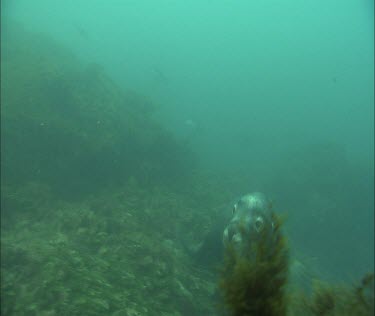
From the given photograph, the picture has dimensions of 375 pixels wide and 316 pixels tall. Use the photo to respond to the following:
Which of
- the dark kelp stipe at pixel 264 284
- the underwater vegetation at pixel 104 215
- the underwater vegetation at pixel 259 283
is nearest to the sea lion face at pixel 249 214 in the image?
the underwater vegetation at pixel 104 215

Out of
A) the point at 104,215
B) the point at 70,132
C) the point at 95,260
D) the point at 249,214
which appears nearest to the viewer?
the point at 249,214

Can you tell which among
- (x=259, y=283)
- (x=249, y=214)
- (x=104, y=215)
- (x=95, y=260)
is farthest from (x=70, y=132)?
(x=259, y=283)

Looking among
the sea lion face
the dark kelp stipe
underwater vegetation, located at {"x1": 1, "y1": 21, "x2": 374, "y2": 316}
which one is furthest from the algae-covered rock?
the dark kelp stipe

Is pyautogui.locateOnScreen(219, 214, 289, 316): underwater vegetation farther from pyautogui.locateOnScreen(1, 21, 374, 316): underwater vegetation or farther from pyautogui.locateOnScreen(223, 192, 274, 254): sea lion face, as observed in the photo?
pyautogui.locateOnScreen(223, 192, 274, 254): sea lion face

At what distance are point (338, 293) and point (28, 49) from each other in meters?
20.1

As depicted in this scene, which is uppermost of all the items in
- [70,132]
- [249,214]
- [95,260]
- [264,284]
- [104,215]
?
[70,132]

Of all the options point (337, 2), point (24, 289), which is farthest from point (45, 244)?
point (337, 2)

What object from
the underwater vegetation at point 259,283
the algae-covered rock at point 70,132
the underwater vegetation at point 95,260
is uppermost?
the algae-covered rock at point 70,132

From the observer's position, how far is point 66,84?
14789 millimetres

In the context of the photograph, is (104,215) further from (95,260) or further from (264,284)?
(264,284)

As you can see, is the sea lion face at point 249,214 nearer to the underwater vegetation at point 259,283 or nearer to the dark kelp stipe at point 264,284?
the dark kelp stipe at point 264,284

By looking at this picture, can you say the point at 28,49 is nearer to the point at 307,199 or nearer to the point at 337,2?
the point at 307,199

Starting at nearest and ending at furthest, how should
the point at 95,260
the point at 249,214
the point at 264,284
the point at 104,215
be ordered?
1. the point at 264,284
2. the point at 249,214
3. the point at 95,260
4. the point at 104,215

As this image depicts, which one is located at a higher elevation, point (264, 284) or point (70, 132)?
point (70, 132)
